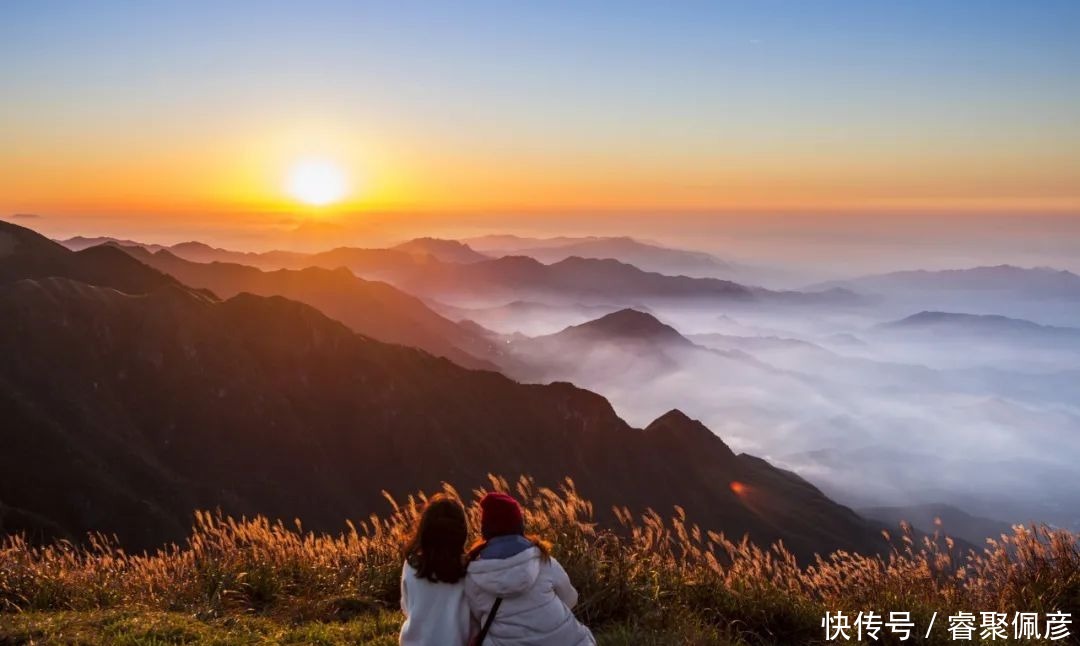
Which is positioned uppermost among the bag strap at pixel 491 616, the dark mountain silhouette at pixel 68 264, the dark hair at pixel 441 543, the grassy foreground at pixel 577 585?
the dark mountain silhouette at pixel 68 264

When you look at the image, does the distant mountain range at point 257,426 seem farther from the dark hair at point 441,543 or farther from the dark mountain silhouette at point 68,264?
the dark hair at point 441,543

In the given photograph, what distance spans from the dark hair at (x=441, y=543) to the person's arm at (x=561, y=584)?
27.6 inches

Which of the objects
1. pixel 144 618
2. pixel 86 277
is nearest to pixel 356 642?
pixel 144 618

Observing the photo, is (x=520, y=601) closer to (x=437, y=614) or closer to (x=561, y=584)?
(x=561, y=584)

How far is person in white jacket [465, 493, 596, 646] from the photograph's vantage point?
521cm

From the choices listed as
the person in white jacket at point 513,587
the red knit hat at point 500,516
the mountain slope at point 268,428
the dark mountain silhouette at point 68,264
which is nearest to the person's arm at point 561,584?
the person in white jacket at point 513,587

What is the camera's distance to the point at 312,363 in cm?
10756

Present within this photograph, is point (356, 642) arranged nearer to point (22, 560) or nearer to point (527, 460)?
point (22, 560)

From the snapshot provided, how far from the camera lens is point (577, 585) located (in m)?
7.59

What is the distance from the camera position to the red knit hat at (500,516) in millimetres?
5395

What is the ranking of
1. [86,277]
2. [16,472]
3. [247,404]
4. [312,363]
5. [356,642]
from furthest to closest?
[86,277] < [312,363] < [247,404] < [16,472] < [356,642]

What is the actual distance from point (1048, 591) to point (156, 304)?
4299 inches

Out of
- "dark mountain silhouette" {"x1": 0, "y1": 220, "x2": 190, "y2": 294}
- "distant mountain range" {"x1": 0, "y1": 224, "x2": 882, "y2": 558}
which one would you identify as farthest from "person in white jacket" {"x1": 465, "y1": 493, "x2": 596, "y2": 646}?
"dark mountain silhouette" {"x1": 0, "y1": 220, "x2": 190, "y2": 294}

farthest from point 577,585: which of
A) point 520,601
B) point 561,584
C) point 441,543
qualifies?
point 441,543
